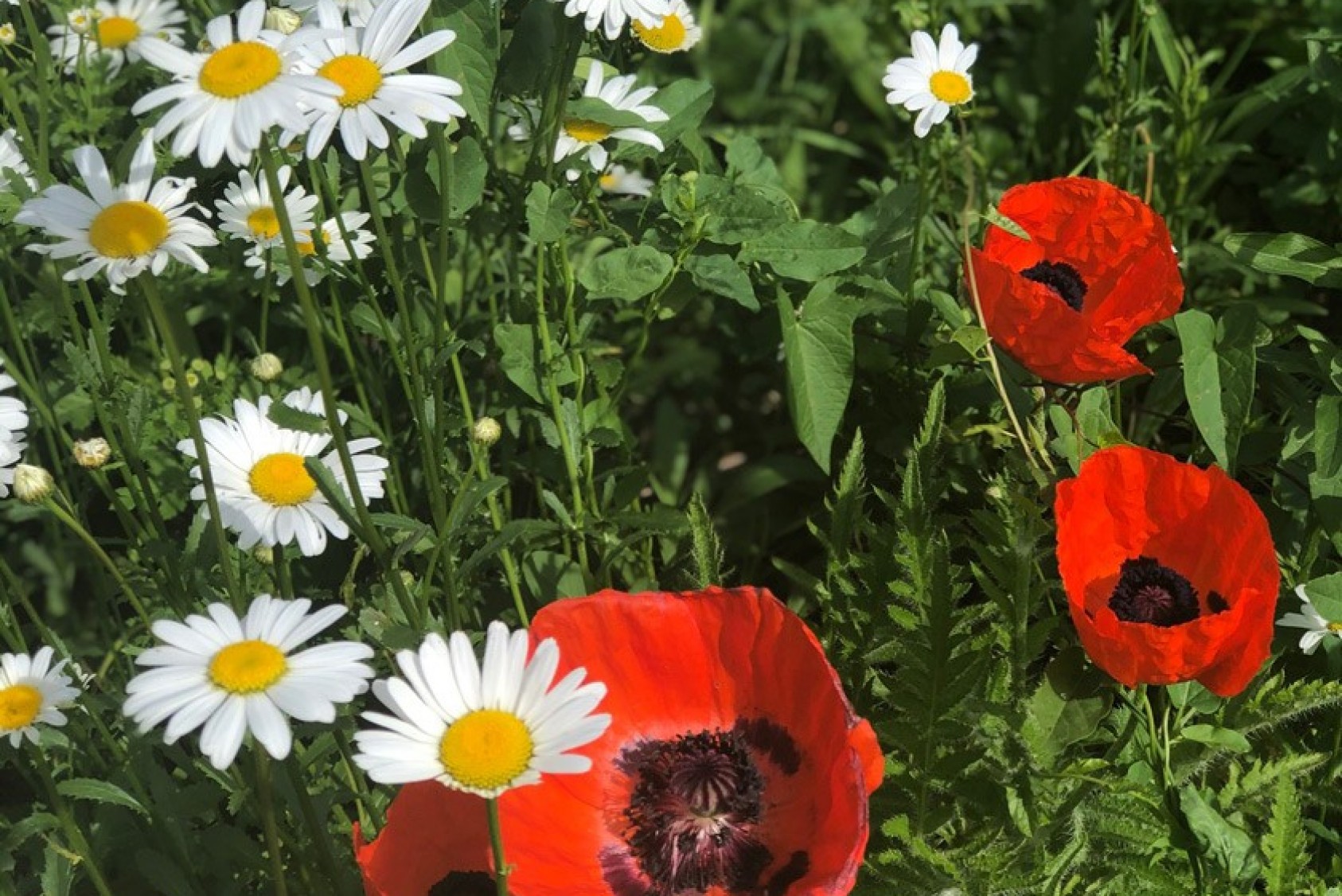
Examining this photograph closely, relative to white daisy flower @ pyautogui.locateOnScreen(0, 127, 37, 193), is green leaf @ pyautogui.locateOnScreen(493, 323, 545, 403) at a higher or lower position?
lower

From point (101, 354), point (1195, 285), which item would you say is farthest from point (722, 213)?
point (1195, 285)

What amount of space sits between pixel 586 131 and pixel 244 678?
0.80m

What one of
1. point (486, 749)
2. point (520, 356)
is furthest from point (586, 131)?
point (486, 749)

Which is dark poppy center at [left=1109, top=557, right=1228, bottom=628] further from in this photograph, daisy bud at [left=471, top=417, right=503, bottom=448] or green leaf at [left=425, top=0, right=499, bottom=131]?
green leaf at [left=425, top=0, right=499, bottom=131]

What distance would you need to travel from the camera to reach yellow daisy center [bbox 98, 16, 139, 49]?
84.0 inches

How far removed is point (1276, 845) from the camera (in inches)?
53.5

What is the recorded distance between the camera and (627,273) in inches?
64.3

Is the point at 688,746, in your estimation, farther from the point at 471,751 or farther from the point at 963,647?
the point at 471,751

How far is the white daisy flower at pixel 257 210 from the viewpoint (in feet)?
5.21

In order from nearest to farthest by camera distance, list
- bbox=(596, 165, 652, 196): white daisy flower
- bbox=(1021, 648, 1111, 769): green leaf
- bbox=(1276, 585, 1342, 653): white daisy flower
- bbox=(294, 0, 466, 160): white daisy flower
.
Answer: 1. bbox=(294, 0, 466, 160): white daisy flower
2. bbox=(1021, 648, 1111, 769): green leaf
3. bbox=(1276, 585, 1342, 653): white daisy flower
4. bbox=(596, 165, 652, 196): white daisy flower

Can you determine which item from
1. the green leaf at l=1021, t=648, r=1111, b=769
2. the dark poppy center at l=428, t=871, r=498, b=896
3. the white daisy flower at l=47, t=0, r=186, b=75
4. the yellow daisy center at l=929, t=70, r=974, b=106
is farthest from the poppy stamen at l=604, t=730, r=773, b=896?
the white daisy flower at l=47, t=0, r=186, b=75

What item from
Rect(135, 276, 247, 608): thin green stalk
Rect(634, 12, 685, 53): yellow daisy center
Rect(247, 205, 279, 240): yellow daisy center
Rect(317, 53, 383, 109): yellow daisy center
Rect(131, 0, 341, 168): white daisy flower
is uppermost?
Rect(634, 12, 685, 53): yellow daisy center

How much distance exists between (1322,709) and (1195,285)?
2.88 feet

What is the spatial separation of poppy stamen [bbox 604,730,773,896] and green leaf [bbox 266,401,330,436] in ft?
1.31
